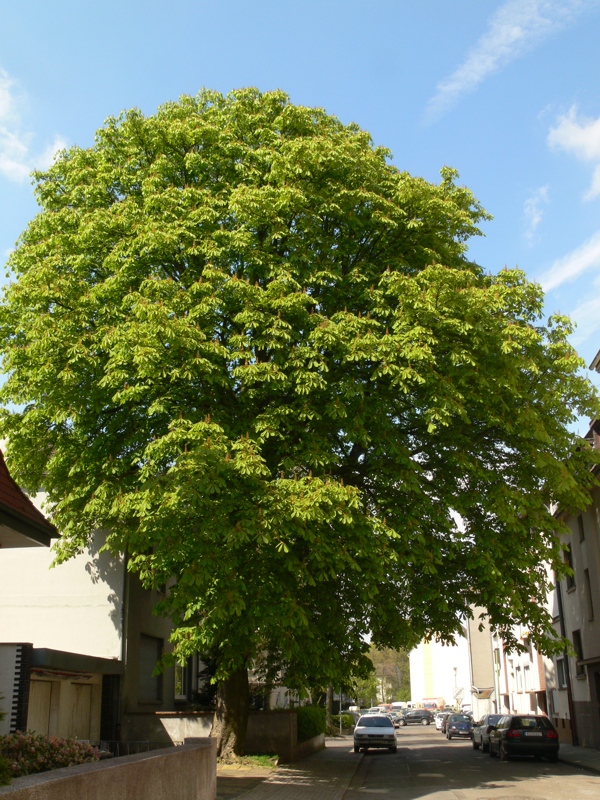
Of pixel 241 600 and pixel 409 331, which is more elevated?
pixel 409 331

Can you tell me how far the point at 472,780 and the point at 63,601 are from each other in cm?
1112

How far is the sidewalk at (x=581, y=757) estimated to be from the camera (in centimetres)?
2161

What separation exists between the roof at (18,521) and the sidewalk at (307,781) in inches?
300

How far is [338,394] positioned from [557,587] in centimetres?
2036

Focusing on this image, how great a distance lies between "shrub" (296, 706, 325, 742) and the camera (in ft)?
84.9

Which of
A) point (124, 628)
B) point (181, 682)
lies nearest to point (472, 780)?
point (124, 628)

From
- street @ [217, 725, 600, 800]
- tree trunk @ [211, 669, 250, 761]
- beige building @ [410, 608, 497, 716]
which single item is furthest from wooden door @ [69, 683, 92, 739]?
beige building @ [410, 608, 497, 716]

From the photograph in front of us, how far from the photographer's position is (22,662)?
11.9 metres

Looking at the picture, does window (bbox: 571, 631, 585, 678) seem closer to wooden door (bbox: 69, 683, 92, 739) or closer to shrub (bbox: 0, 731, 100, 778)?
wooden door (bbox: 69, 683, 92, 739)

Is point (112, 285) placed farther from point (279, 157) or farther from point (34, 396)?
point (279, 157)

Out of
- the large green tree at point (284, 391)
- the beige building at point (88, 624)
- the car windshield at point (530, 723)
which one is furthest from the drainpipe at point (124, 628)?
the car windshield at point (530, 723)

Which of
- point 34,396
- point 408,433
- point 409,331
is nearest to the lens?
point 409,331

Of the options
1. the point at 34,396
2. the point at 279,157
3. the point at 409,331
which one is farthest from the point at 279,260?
the point at 34,396

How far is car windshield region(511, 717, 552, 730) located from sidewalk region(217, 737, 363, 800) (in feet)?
17.0
